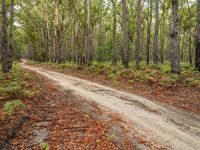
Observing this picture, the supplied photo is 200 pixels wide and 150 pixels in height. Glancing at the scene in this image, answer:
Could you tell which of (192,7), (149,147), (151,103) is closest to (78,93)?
(151,103)

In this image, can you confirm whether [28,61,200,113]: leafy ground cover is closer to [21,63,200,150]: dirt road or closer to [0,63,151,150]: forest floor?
[21,63,200,150]: dirt road

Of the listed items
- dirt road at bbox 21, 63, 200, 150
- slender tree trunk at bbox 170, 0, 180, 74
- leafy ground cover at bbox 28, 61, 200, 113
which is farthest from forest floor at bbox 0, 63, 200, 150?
slender tree trunk at bbox 170, 0, 180, 74

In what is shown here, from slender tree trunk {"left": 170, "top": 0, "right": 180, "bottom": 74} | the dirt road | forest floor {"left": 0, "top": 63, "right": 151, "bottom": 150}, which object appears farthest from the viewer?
slender tree trunk {"left": 170, "top": 0, "right": 180, "bottom": 74}

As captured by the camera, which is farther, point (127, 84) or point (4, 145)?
point (127, 84)

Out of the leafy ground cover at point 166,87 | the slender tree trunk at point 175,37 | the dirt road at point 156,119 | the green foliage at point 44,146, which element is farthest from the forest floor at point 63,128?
the slender tree trunk at point 175,37

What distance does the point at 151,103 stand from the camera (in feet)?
30.0

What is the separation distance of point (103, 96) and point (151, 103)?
2.21m

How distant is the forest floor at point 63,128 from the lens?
5.01 meters

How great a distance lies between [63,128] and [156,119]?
9.75 ft

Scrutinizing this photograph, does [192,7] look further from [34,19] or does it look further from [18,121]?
[18,121]

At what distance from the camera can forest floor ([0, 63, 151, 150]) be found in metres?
5.01

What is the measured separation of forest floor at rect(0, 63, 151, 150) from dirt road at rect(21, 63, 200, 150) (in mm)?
454

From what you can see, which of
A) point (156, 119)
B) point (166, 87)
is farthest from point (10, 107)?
point (166, 87)

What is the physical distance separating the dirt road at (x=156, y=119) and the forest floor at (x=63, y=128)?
1.49ft
